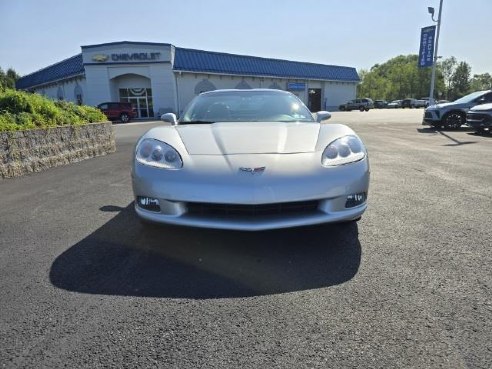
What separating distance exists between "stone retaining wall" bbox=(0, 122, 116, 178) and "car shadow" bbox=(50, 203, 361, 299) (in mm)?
3863

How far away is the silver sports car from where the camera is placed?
244 centimetres

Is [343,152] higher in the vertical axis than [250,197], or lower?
higher

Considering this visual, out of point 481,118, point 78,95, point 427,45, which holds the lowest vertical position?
point 481,118

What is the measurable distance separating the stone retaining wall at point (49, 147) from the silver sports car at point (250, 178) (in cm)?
428

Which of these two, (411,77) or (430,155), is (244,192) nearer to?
(430,155)

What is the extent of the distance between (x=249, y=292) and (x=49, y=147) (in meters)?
6.27

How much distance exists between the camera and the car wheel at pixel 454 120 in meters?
14.0

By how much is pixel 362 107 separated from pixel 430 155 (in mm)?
41767

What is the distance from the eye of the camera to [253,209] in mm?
2480

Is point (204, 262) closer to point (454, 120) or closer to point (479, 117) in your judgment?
point (479, 117)

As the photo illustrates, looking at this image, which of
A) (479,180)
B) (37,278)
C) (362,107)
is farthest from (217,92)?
(362,107)

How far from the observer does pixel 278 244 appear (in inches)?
113

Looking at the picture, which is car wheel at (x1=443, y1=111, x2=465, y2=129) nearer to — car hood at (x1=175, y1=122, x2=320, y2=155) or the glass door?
car hood at (x1=175, y1=122, x2=320, y2=155)

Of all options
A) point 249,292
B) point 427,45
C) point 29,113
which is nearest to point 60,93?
point 29,113
